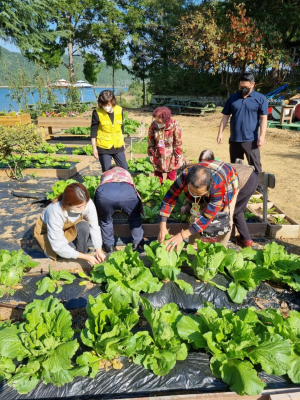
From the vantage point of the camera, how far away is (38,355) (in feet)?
5.99

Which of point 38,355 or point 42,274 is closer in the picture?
point 38,355

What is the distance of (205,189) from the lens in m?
2.34

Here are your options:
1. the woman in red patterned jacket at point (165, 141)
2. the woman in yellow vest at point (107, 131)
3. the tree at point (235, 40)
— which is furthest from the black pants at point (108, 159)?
the tree at point (235, 40)

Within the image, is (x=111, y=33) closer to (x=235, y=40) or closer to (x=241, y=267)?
(x=235, y=40)

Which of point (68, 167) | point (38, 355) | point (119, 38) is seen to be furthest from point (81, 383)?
point (119, 38)

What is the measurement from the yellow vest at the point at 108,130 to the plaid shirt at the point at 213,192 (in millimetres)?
2096

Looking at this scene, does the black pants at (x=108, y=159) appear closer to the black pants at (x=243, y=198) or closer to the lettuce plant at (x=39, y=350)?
the black pants at (x=243, y=198)

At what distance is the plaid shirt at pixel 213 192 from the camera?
2.54 m

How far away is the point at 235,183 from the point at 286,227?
147 cm

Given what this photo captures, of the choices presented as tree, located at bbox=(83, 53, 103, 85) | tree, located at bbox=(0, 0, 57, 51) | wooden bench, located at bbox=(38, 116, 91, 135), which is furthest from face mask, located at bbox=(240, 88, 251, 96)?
tree, located at bbox=(83, 53, 103, 85)

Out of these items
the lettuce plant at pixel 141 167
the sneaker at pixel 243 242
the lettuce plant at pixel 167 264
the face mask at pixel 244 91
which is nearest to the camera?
the lettuce plant at pixel 167 264

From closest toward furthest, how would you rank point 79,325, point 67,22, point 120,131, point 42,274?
point 79,325 → point 42,274 → point 120,131 → point 67,22

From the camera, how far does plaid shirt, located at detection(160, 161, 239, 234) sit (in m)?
2.54

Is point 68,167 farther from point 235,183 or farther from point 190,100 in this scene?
point 190,100
